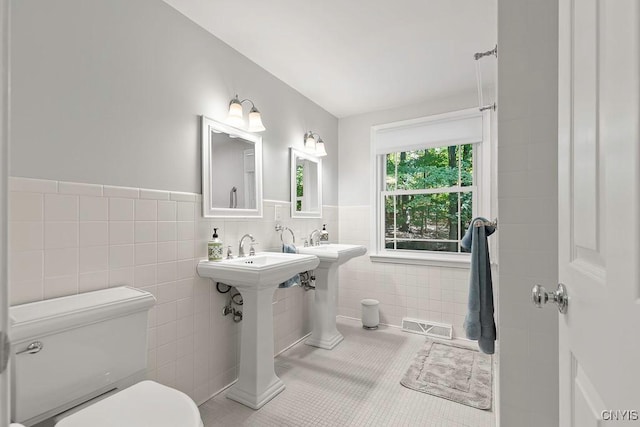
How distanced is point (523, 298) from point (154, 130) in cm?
199

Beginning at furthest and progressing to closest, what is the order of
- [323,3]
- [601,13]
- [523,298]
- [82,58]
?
[323,3], [82,58], [523,298], [601,13]

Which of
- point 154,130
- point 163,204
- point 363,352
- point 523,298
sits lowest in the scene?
point 363,352

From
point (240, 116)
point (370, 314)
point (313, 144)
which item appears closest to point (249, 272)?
point (240, 116)

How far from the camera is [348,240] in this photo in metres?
3.69

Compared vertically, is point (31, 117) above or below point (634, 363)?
above

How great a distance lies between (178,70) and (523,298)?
2.17 metres

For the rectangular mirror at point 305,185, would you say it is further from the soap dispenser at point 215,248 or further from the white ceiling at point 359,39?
the soap dispenser at point 215,248

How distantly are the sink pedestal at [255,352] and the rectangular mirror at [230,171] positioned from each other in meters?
0.61

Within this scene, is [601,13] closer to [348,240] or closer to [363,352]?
[363,352]

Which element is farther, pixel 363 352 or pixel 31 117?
pixel 363 352

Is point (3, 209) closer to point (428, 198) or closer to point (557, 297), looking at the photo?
point (557, 297)

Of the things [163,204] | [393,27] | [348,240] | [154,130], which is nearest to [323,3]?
[393,27]

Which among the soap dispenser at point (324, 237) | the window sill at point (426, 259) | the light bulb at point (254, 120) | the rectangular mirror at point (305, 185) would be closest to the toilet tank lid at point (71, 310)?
the light bulb at point (254, 120)

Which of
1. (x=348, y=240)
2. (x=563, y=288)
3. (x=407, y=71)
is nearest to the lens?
(x=563, y=288)
